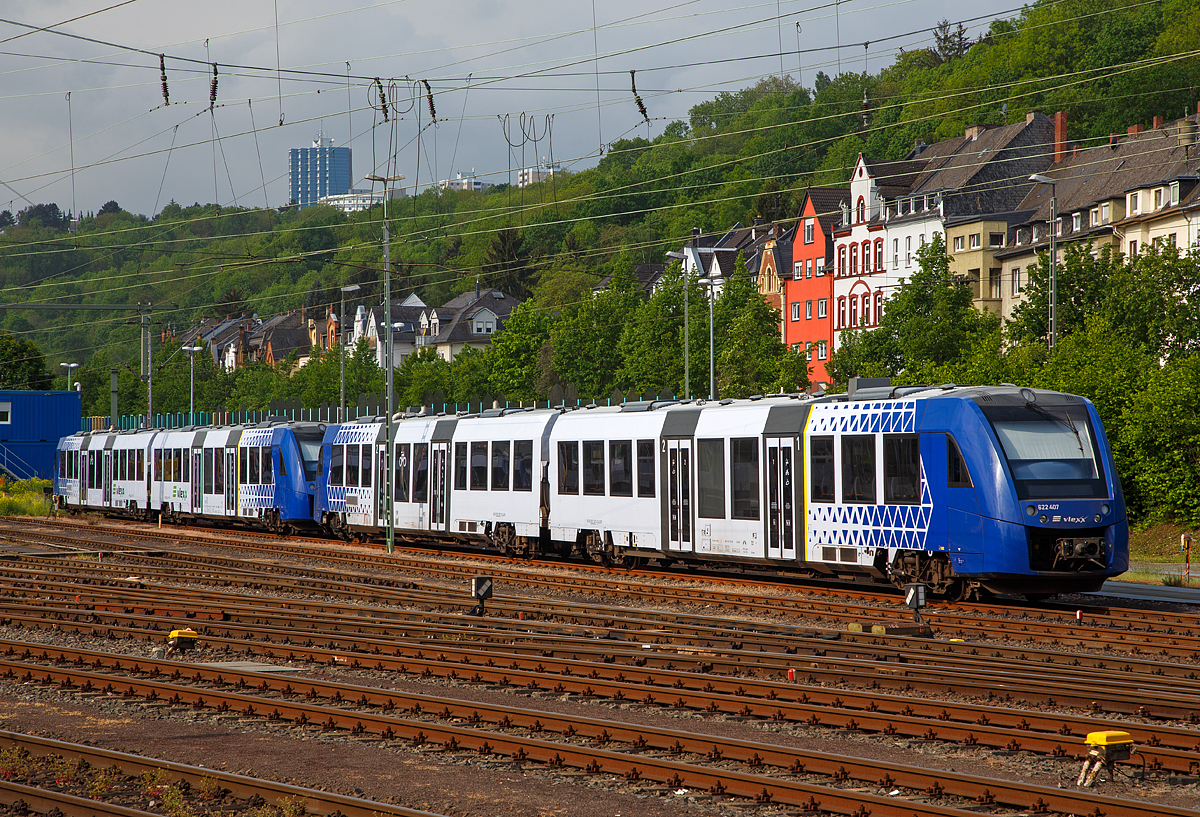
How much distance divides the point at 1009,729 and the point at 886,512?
9928 millimetres

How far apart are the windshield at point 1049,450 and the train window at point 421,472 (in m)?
17.0

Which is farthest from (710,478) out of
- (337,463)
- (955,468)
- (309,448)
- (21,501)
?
(21,501)

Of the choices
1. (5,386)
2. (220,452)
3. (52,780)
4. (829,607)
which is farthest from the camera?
(5,386)

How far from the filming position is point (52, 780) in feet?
30.2

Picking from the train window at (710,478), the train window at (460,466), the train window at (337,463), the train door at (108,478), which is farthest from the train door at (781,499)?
the train door at (108,478)

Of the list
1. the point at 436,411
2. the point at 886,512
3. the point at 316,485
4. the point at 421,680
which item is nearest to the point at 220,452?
the point at 316,485

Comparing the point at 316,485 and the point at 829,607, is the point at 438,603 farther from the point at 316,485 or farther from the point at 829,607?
the point at 316,485

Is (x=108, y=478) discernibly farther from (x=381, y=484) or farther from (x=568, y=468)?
(x=568, y=468)

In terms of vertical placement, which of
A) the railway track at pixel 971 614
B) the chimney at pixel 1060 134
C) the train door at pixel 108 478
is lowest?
the railway track at pixel 971 614

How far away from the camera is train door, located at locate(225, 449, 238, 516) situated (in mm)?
42344

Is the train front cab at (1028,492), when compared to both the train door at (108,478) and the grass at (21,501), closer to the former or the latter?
the train door at (108,478)

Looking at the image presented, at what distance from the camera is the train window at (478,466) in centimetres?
3006

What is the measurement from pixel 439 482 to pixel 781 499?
40.5 feet

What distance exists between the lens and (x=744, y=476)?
892 inches
